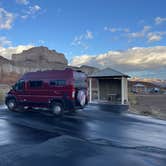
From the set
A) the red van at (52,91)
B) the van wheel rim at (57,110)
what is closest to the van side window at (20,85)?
the red van at (52,91)

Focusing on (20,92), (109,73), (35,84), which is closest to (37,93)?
(35,84)

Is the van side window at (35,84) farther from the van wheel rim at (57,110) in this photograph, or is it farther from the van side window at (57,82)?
the van wheel rim at (57,110)

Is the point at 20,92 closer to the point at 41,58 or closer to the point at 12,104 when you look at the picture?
the point at 12,104

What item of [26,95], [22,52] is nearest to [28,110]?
[26,95]

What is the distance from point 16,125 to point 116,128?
4256 mm

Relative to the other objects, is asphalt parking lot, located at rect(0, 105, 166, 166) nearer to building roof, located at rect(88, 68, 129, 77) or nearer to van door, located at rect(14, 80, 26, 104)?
van door, located at rect(14, 80, 26, 104)

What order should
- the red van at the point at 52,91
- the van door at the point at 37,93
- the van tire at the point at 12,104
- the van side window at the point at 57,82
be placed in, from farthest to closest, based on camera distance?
the van tire at the point at 12,104, the van door at the point at 37,93, the van side window at the point at 57,82, the red van at the point at 52,91

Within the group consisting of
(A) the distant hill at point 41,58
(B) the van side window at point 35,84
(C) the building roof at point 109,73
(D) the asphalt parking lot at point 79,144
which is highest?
(A) the distant hill at point 41,58

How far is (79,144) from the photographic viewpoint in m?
7.08

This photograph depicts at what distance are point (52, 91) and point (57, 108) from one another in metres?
1.00

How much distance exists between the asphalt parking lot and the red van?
249cm

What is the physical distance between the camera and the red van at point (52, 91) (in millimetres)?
12805

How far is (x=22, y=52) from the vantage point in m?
90.6

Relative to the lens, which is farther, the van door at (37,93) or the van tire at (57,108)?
the van door at (37,93)
